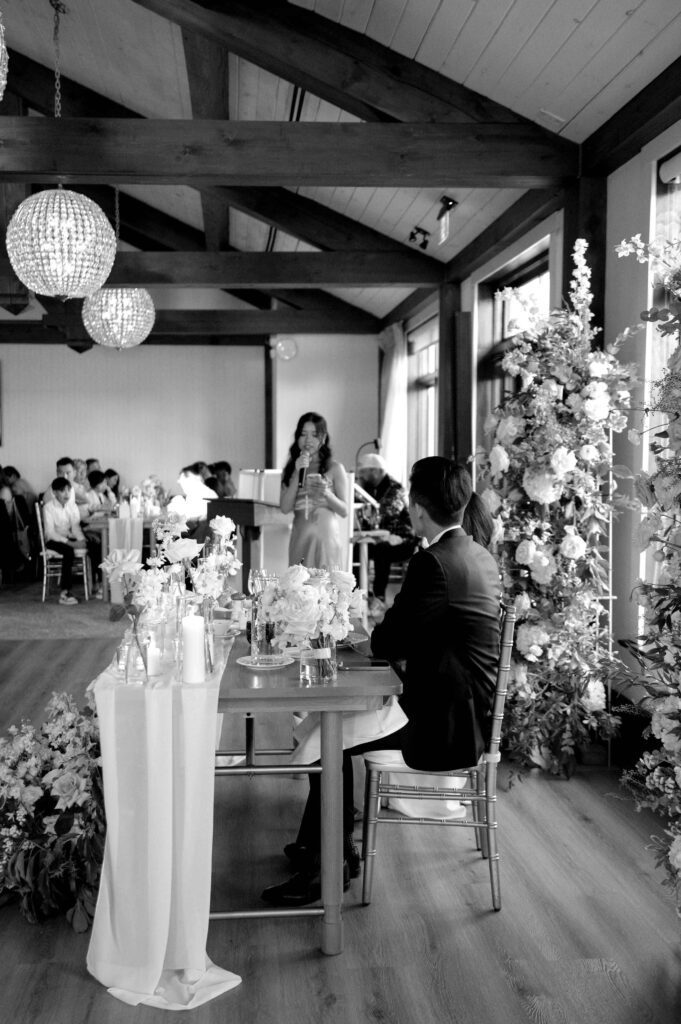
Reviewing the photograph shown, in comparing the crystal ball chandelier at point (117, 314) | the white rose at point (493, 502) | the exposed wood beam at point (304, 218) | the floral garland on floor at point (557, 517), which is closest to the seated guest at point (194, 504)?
the crystal ball chandelier at point (117, 314)

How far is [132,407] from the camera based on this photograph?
1301 cm

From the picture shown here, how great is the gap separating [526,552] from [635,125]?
1945 mm

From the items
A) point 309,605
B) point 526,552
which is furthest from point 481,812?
point 526,552

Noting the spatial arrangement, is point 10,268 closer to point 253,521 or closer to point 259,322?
point 259,322

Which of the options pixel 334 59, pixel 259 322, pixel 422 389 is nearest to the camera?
pixel 334 59

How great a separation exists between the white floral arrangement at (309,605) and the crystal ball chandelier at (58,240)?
2.91 m

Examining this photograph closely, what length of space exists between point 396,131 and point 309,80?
2.06 feet

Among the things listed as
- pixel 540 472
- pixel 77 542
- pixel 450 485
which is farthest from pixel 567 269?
pixel 77 542

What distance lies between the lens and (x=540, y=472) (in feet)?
12.4

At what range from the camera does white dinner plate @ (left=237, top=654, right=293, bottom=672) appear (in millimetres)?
2668

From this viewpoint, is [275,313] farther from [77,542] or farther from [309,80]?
[309,80]

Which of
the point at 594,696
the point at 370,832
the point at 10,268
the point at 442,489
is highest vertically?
the point at 10,268

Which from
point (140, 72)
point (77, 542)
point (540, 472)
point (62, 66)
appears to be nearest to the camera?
point (540, 472)

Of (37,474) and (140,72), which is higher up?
(140,72)
